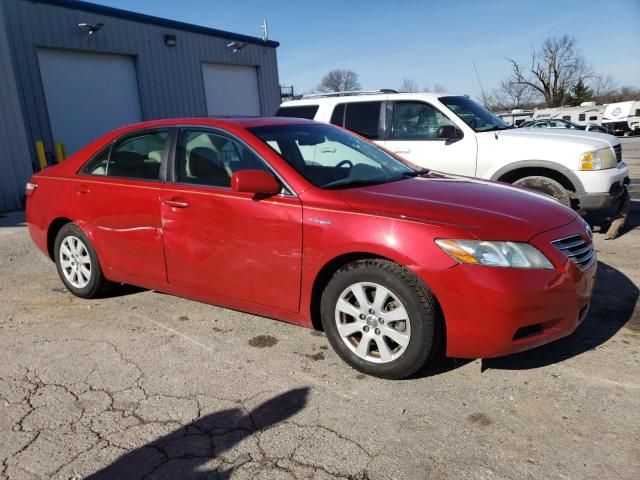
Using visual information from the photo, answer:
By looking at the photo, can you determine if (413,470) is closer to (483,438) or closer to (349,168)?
(483,438)

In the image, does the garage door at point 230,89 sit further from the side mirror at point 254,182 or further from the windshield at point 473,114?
the side mirror at point 254,182

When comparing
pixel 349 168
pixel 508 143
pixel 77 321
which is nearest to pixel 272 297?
pixel 349 168

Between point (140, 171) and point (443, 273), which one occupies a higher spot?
point (140, 171)

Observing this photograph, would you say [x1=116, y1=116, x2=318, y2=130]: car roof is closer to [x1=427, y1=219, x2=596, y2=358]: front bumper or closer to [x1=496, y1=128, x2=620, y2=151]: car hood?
[x1=427, y1=219, x2=596, y2=358]: front bumper

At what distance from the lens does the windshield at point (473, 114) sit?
6852mm

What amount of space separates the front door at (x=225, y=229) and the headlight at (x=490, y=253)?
96 centimetres

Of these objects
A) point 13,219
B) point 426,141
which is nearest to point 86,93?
point 13,219

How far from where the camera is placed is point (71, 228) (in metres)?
4.61

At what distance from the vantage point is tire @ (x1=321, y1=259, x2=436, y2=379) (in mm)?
2881

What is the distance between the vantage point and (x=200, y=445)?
100 inches

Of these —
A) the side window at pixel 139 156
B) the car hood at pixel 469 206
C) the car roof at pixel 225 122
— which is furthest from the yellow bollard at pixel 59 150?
the car hood at pixel 469 206

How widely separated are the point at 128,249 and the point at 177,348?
101 centimetres

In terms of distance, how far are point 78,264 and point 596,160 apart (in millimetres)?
5715

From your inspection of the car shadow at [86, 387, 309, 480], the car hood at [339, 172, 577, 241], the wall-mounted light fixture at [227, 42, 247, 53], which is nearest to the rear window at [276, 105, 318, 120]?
the car hood at [339, 172, 577, 241]
